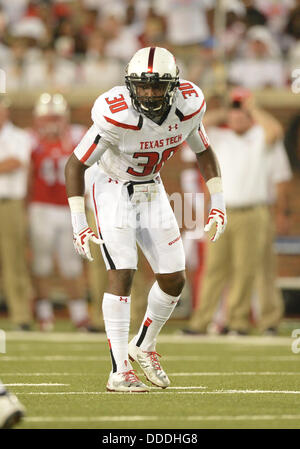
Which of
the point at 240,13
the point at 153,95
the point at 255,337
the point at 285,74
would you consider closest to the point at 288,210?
the point at 285,74

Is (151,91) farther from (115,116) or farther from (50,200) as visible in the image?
(50,200)

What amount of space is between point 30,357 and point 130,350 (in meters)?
1.64

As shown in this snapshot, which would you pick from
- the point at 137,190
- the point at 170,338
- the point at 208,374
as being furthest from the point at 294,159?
the point at 137,190

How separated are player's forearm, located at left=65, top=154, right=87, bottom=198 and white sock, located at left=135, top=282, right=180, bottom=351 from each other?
690mm

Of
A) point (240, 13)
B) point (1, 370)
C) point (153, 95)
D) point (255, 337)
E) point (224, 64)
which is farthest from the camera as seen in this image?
point (240, 13)

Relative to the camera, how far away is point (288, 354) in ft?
25.3

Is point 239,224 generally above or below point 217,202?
below

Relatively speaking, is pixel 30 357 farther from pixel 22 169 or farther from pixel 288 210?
pixel 288 210

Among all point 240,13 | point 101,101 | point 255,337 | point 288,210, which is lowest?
point 255,337

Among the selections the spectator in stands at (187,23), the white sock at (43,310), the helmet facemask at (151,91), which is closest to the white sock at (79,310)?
the white sock at (43,310)

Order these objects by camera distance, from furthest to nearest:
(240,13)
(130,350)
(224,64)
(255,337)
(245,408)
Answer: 1. (240,13)
2. (224,64)
3. (255,337)
4. (130,350)
5. (245,408)

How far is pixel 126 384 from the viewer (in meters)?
5.46

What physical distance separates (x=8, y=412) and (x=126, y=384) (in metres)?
1.50

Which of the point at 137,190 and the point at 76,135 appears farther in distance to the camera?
the point at 76,135
